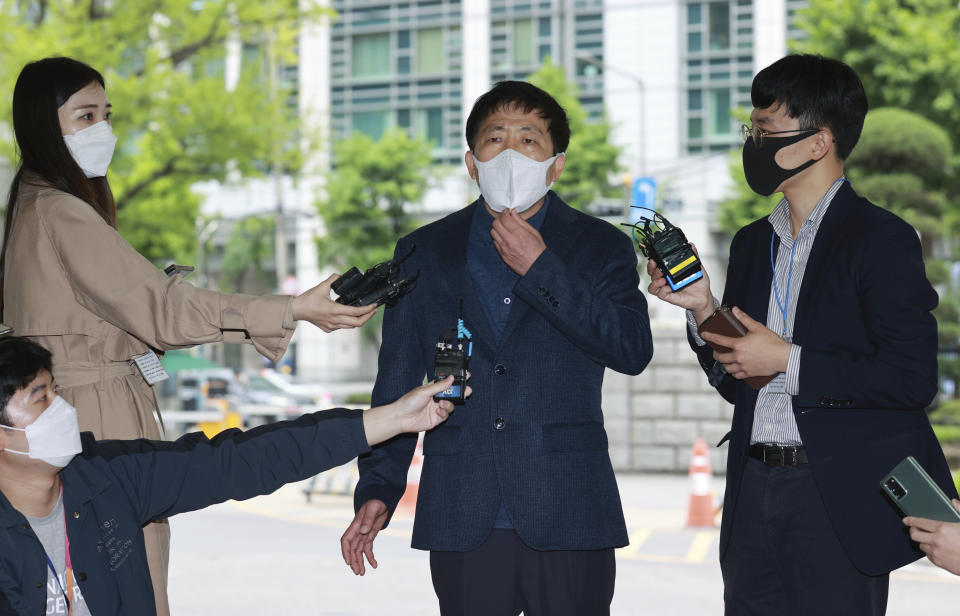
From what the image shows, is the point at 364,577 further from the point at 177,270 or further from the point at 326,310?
the point at 326,310

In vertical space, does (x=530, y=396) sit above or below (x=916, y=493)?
above

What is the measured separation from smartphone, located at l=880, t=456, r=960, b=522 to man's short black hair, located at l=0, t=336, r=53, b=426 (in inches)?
76.4

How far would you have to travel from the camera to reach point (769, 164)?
309 cm

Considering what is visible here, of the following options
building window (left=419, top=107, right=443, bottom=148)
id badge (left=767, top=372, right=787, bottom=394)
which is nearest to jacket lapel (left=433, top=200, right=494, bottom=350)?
id badge (left=767, top=372, right=787, bottom=394)

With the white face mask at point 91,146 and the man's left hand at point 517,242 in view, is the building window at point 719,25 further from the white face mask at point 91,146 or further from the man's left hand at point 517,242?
the man's left hand at point 517,242

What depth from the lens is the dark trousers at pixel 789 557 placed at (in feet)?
9.45

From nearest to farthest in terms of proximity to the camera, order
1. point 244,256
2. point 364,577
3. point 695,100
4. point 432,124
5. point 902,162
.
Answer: point 364,577, point 902,162, point 695,100, point 432,124, point 244,256

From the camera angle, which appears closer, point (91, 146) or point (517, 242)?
point (517, 242)

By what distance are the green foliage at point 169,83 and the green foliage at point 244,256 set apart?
23670 mm

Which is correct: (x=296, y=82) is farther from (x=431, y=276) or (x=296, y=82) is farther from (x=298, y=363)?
(x=431, y=276)

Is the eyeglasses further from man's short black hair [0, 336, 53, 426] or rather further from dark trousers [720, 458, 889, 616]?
man's short black hair [0, 336, 53, 426]

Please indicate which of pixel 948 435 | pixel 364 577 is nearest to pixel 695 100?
pixel 948 435

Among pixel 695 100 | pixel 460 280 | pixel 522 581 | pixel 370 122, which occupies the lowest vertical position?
pixel 522 581

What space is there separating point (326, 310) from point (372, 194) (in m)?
31.9
